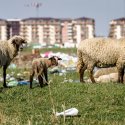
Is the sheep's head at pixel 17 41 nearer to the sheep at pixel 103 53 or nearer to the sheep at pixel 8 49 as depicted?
the sheep at pixel 8 49

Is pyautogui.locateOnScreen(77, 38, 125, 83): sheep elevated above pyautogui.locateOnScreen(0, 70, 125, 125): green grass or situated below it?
above

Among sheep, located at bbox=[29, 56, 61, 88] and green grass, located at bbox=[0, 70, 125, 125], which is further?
sheep, located at bbox=[29, 56, 61, 88]

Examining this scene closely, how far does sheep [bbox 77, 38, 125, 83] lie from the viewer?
17266mm

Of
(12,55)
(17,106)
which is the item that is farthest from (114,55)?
(17,106)

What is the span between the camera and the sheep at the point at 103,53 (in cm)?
1727

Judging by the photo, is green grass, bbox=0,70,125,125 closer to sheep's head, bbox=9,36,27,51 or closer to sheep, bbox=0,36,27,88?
sheep, bbox=0,36,27,88

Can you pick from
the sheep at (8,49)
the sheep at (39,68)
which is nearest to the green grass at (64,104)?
the sheep at (39,68)

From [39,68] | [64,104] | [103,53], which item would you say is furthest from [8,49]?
[64,104]

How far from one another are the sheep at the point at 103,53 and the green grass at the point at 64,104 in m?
2.76

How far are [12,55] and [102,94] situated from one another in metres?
4.73

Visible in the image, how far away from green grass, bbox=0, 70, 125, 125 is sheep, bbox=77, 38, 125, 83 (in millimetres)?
2762

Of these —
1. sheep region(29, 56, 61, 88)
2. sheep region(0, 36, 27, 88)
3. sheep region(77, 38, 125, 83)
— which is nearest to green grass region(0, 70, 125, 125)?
sheep region(29, 56, 61, 88)

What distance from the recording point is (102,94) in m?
13.1

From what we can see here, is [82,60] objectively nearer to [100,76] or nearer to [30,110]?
[100,76]
